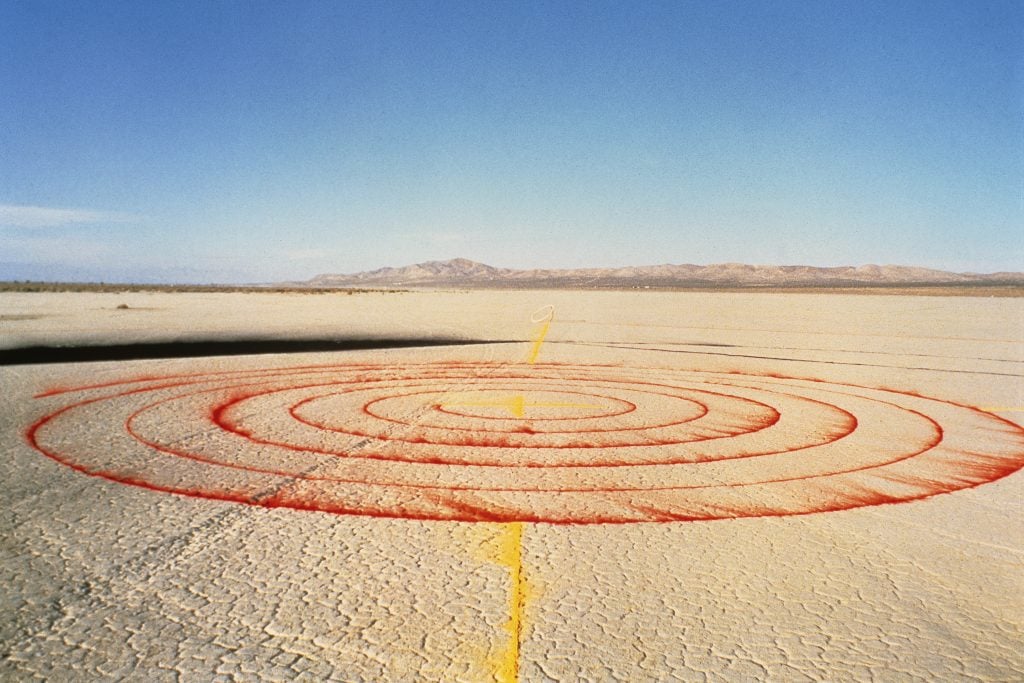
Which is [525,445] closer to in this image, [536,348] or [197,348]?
[536,348]

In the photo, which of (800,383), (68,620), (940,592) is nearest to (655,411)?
(800,383)

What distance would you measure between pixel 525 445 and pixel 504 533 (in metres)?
3.04

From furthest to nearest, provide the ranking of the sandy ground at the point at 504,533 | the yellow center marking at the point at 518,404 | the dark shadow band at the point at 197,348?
the dark shadow band at the point at 197,348 → the yellow center marking at the point at 518,404 → the sandy ground at the point at 504,533

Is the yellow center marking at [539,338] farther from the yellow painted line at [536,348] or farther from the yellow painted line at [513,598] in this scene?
the yellow painted line at [513,598]

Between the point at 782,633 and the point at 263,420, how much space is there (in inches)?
295

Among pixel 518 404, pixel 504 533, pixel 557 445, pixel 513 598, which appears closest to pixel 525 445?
pixel 557 445

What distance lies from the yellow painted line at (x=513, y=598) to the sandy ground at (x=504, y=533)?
0.02 meters

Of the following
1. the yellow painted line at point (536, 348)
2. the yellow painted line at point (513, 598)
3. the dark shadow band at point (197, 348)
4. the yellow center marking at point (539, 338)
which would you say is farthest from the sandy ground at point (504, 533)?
the yellow center marking at point (539, 338)

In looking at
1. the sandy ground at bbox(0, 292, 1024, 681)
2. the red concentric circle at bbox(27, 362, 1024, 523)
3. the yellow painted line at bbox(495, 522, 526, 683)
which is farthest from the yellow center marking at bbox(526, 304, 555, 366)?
the yellow painted line at bbox(495, 522, 526, 683)

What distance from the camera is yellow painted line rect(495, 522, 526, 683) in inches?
155

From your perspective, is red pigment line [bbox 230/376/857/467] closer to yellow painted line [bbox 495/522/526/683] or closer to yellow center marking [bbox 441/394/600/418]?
yellow center marking [bbox 441/394/600/418]

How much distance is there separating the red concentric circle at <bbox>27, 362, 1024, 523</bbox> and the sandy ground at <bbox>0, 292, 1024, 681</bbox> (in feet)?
0.17

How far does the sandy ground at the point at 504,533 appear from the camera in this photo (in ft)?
13.7

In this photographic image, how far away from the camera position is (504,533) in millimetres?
6016
